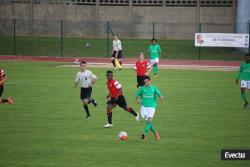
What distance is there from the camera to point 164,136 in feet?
66.3

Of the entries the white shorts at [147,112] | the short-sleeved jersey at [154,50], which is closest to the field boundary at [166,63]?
the short-sleeved jersey at [154,50]

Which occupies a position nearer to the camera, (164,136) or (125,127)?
(164,136)

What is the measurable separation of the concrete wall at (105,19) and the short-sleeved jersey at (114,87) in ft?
130

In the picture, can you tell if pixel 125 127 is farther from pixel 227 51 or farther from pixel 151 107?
pixel 227 51

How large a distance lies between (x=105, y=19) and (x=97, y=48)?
7.34 m

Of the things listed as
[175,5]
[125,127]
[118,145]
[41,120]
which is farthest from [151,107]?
[175,5]

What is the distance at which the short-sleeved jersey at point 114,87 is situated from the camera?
21250mm

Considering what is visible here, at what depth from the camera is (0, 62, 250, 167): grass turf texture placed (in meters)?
17.2

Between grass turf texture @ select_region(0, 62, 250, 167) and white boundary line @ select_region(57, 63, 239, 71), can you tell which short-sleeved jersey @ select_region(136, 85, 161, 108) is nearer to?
grass turf texture @ select_region(0, 62, 250, 167)

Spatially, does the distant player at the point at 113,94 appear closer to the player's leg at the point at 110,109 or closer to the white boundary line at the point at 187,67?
the player's leg at the point at 110,109

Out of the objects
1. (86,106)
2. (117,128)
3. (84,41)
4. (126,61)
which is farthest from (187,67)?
(117,128)

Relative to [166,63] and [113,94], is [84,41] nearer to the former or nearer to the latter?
[166,63]

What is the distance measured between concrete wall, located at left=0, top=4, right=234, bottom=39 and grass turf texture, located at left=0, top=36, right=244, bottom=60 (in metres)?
1.97

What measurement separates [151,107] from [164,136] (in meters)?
1.61
